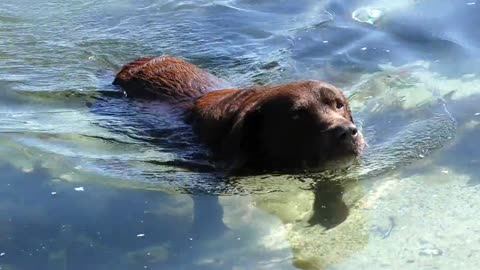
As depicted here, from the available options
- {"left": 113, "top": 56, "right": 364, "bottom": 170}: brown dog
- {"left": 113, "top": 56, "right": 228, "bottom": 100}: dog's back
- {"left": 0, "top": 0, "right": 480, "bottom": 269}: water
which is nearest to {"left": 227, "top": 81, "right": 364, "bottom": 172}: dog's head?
{"left": 113, "top": 56, "right": 364, "bottom": 170}: brown dog

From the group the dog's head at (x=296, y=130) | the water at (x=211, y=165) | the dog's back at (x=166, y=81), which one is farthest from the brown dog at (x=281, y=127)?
the dog's back at (x=166, y=81)

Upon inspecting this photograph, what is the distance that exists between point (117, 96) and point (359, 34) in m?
2.81

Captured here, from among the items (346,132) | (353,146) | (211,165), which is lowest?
(211,165)

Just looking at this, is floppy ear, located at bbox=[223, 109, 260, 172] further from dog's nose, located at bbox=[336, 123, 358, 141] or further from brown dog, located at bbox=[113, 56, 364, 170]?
dog's nose, located at bbox=[336, 123, 358, 141]

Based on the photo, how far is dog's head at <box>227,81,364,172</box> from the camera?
5.40 m

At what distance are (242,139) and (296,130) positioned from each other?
1.30 ft

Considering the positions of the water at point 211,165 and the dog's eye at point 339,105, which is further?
the dog's eye at point 339,105

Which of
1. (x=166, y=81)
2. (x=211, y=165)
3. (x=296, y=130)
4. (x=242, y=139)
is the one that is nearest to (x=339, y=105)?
(x=296, y=130)

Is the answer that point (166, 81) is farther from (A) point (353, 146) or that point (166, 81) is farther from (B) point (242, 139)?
(A) point (353, 146)

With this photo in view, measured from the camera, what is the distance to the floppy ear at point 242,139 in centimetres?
564

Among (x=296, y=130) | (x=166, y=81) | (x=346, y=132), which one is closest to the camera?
(x=346, y=132)

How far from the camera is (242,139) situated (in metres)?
5.67

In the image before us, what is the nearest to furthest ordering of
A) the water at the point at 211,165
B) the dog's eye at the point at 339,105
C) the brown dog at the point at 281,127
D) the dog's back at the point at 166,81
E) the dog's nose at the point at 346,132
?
the water at the point at 211,165
the dog's nose at the point at 346,132
the brown dog at the point at 281,127
the dog's eye at the point at 339,105
the dog's back at the point at 166,81

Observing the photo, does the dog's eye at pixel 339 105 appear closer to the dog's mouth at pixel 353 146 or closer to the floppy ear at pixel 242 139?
the dog's mouth at pixel 353 146
